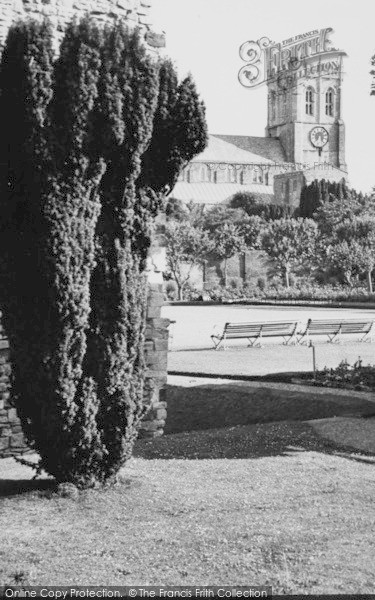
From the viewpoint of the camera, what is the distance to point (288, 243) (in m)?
75.1

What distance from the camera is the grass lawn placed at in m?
5.55

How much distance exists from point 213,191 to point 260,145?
2002cm

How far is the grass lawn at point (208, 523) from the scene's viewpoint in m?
5.55

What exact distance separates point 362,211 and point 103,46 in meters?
86.9

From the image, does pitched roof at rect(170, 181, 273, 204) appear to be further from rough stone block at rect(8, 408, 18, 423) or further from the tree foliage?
rough stone block at rect(8, 408, 18, 423)

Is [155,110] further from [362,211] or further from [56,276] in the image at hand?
[362,211]

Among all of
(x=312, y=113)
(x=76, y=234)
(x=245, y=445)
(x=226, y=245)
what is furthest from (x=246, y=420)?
(x=312, y=113)

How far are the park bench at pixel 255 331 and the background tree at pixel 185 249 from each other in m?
45.0

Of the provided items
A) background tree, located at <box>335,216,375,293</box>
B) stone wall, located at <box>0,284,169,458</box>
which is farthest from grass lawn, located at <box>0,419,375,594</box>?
background tree, located at <box>335,216,375,293</box>

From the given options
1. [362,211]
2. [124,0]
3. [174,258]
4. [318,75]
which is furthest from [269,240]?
[318,75]

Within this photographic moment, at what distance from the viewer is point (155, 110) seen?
7.68m

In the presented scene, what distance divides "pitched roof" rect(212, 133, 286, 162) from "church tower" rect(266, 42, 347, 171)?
45.4 inches

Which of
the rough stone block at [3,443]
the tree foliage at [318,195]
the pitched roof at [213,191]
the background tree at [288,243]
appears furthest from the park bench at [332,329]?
the pitched roof at [213,191]

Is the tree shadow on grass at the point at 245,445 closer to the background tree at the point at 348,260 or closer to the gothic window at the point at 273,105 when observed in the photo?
the background tree at the point at 348,260
